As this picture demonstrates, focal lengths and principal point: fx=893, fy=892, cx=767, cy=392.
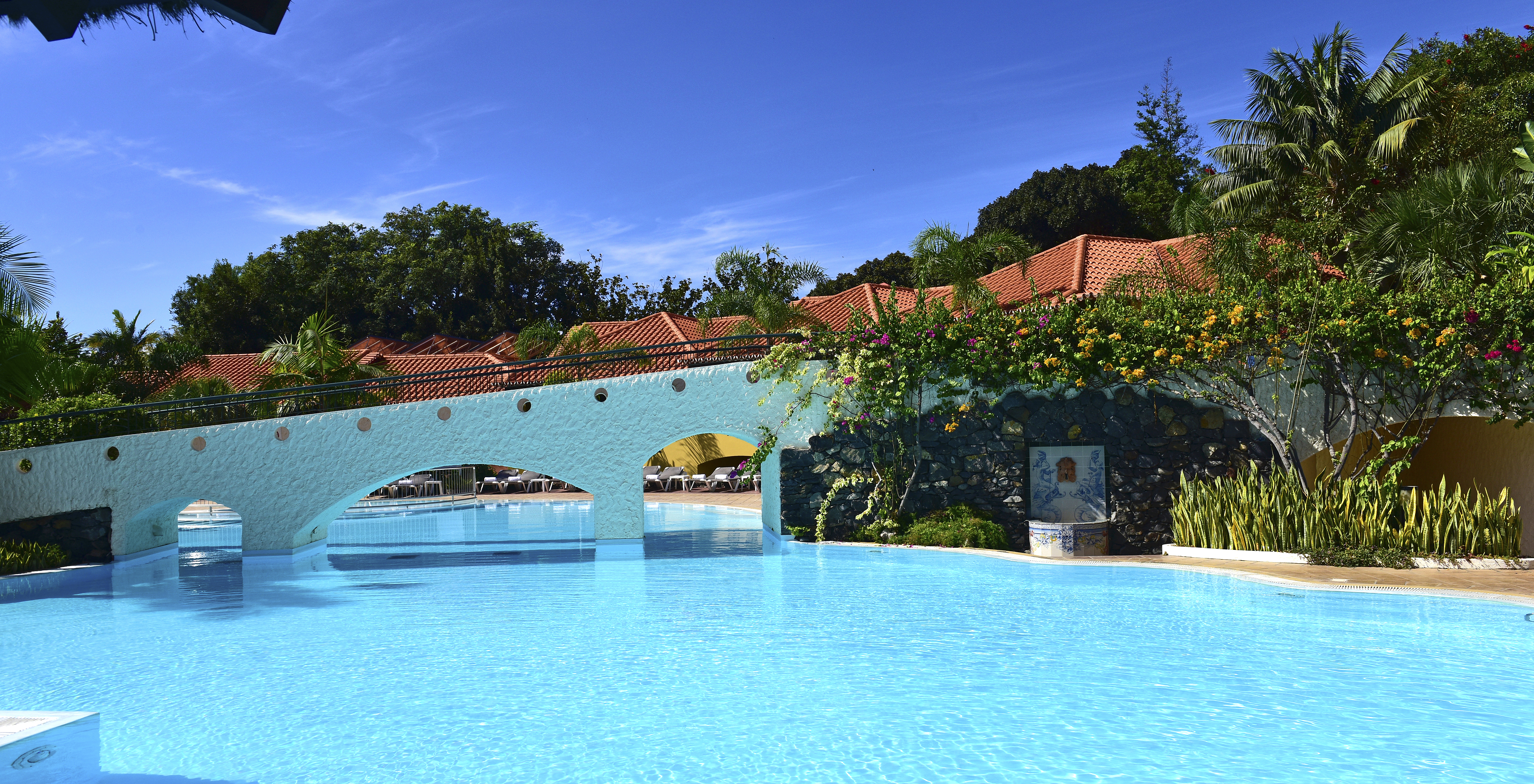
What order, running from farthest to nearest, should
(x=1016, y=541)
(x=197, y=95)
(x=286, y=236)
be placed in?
(x=286, y=236) → (x=197, y=95) → (x=1016, y=541)

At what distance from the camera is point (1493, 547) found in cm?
1130

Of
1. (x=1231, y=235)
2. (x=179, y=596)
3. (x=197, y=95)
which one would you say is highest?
(x=197, y=95)

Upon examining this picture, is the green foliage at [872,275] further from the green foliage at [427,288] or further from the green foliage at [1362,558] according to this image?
the green foliage at [1362,558]

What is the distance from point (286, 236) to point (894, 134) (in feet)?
133

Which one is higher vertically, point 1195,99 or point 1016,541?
point 1195,99

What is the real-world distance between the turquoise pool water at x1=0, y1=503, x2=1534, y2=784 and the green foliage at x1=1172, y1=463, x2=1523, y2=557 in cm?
177

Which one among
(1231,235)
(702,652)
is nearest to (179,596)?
(702,652)

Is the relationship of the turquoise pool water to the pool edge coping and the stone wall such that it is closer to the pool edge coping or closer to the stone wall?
the pool edge coping

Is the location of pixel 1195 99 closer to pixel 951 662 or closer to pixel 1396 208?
pixel 1396 208

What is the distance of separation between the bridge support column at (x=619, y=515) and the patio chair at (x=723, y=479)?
479 inches

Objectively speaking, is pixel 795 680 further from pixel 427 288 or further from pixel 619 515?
pixel 427 288

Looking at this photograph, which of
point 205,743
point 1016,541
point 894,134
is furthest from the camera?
point 894,134

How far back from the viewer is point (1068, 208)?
38500 millimetres

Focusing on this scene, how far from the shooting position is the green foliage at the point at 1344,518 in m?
11.4
